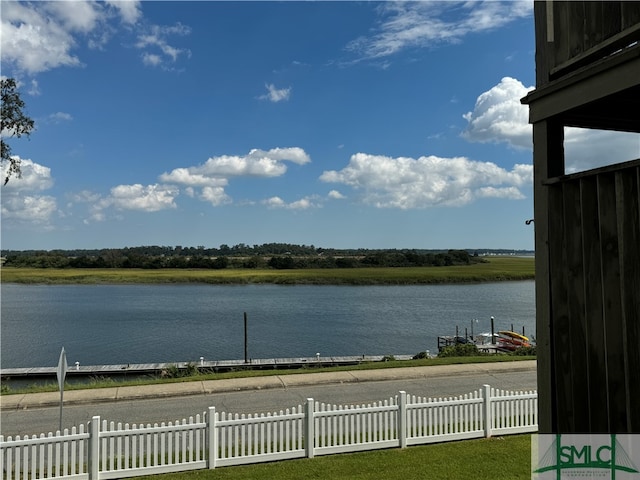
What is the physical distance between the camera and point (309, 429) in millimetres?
8078

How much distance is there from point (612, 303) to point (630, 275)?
0.63 ft

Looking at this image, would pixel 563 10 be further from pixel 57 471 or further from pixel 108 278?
pixel 108 278

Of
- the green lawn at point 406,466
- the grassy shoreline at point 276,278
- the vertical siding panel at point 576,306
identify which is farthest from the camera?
the grassy shoreline at point 276,278

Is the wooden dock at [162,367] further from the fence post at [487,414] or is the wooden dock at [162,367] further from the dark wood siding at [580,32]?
A: the dark wood siding at [580,32]

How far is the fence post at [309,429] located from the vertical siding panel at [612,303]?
5905 millimetres

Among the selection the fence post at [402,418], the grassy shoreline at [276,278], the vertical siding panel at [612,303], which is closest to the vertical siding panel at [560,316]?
the vertical siding panel at [612,303]

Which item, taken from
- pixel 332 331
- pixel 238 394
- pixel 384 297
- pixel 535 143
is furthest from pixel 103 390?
pixel 384 297

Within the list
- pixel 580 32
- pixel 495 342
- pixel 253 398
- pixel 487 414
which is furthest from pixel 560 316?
pixel 495 342

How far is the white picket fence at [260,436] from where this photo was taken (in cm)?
718

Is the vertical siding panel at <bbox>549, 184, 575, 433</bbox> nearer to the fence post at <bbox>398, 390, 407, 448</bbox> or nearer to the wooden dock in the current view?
the fence post at <bbox>398, 390, 407, 448</bbox>

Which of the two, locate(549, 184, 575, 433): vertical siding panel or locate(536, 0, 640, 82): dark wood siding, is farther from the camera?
locate(549, 184, 575, 433): vertical siding panel

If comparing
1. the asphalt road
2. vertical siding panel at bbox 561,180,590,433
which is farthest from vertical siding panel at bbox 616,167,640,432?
the asphalt road

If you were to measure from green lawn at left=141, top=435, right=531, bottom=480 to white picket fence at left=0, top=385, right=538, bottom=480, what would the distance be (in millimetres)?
195

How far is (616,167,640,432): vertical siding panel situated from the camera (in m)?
2.53
